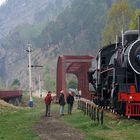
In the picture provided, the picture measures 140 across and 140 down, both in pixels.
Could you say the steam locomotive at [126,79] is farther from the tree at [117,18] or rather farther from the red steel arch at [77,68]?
the tree at [117,18]

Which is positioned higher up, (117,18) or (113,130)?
(117,18)

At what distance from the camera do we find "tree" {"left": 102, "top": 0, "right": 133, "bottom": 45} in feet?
266

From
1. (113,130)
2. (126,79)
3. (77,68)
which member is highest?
(77,68)

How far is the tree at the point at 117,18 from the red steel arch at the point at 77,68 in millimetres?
7584

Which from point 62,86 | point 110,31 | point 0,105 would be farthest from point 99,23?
point 0,105

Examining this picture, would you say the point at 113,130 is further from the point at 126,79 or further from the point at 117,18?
the point at 117,18

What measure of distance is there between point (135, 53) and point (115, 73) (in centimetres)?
132

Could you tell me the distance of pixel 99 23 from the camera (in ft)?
607

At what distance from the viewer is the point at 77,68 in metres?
80.7

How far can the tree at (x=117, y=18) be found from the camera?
81225 mm

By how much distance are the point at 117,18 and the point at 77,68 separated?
38.7ft

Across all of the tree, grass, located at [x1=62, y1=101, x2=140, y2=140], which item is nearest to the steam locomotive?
grass, located at [x1=62, y1=101, x2=140, y2=140]

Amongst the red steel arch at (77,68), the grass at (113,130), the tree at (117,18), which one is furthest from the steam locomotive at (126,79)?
the tree at (117,18)

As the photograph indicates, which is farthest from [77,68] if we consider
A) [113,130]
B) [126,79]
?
[113,130]
